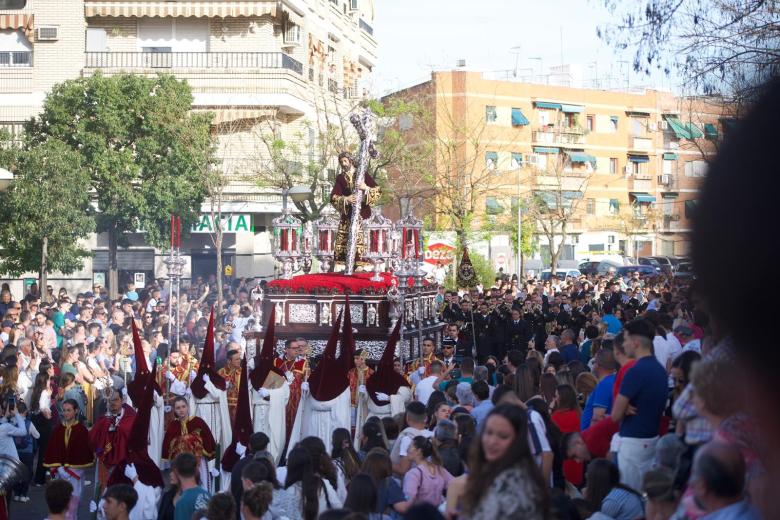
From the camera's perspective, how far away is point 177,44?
4025 cm

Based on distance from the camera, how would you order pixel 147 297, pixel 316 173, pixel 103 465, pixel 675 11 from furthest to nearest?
pixel 316 173 < pixel 147 297 < pixel 675 11 < pixel 103 465

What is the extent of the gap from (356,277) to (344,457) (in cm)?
1367

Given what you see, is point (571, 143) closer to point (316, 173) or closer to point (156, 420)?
point (316, 173)

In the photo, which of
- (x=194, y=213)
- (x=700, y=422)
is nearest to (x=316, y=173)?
(x=194, y=213)

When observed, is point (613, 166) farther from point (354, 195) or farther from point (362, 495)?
point (362, 495)

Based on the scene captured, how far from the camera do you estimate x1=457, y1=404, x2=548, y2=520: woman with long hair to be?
396 cm

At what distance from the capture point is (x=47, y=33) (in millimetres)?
39062

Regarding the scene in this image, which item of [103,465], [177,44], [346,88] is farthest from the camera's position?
[346,88]

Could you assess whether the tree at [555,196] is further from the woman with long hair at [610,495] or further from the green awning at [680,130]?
the woman with long hair at [610,495]

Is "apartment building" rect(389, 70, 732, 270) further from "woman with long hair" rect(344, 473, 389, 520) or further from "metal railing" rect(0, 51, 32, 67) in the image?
"woman with long hair" rect(344, 473, 389, 520)

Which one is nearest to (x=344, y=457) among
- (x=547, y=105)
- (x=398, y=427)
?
(x=398, y=427)

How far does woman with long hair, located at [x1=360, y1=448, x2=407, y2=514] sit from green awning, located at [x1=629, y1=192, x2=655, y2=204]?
61.9 m

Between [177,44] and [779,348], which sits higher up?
[177,44]

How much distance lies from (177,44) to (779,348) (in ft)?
133
